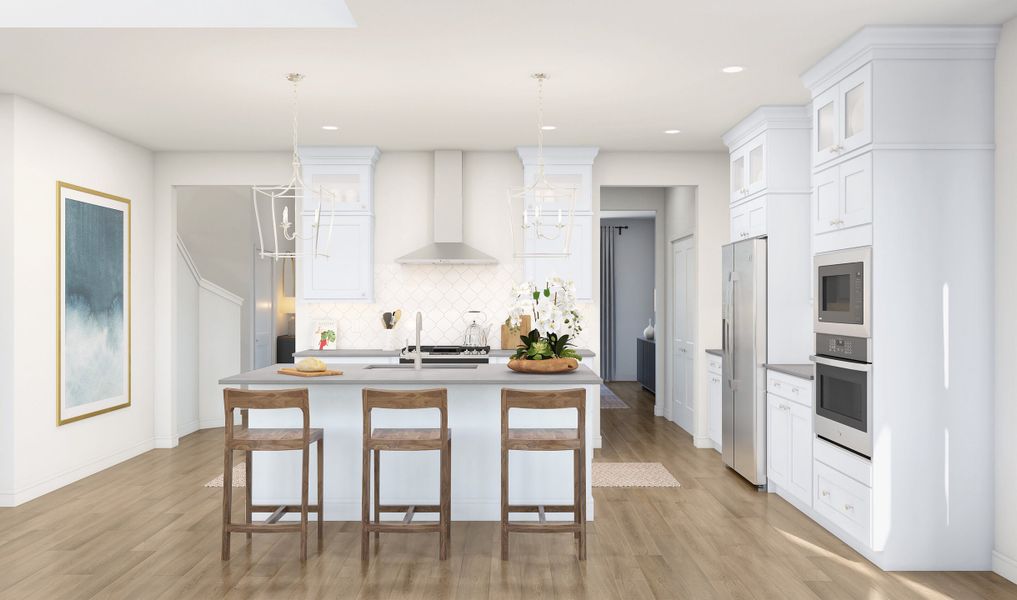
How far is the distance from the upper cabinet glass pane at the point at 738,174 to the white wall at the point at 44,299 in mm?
5177

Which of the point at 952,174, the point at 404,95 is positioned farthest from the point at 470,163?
the point at 952,174

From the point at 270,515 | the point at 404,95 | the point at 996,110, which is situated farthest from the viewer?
the point at 404,95

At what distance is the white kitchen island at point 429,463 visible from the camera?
452 cm

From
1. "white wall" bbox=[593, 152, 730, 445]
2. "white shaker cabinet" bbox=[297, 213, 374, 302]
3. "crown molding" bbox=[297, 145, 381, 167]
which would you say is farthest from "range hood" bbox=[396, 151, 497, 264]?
"white wall" bbox=[593, 152, 730, 445]

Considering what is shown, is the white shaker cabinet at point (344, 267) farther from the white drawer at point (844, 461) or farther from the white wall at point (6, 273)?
the white drawer at point (844, 461)

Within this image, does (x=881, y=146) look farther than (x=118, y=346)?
No

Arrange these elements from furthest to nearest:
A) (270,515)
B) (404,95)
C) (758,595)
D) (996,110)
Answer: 1. (404,95)
2. (270,515)
3. (996,110)
4. (758,595)

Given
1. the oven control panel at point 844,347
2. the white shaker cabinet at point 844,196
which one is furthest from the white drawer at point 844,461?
the white shaker cabinet at point 844,196

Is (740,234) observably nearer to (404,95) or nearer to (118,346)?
(404,95)

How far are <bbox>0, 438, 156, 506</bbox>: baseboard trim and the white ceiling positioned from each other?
2677 mm

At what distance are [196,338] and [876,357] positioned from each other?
647cm

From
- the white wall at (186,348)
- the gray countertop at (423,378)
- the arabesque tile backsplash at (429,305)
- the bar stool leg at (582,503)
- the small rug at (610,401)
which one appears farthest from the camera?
the small rug at (610,401)

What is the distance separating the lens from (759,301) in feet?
17.3

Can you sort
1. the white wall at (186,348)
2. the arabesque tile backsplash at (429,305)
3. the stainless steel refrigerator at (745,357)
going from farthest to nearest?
the white wall at (186,348), the arabesque tile backsplash at (429,305), the stainless steel refrigerator at (745,357)
